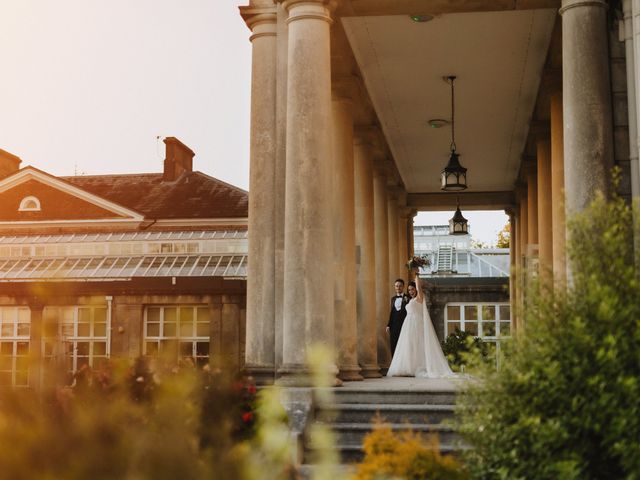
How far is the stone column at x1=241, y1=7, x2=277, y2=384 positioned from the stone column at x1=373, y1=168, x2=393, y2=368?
40.5 ft

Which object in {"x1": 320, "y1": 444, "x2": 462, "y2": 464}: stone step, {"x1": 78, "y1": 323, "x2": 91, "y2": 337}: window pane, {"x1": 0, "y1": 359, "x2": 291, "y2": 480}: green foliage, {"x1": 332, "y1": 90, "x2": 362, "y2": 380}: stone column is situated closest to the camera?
{"x1": 0, "y1": 359, "x2": 291, "y2": 480}: green foliage

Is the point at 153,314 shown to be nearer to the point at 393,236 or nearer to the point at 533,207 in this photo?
the point at 393,236

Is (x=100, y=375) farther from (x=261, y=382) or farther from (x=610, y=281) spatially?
(x=261, y=382)

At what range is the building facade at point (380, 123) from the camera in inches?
545

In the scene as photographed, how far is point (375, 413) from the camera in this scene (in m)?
13.4

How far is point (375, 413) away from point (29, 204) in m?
45.6

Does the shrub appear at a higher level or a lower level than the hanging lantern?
lower

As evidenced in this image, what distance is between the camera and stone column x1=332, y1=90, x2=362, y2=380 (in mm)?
19328

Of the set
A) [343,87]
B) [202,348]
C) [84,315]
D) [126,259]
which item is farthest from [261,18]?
[126,259]

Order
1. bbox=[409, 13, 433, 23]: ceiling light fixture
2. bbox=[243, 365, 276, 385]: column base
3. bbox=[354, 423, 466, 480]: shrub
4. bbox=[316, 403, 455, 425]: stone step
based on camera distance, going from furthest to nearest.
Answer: bbox=[409, 13, 433, 23]: ceiling light fixture < bbox=[243, 365, 276, 385]: column base < bbox=[316, 403, 455, 425]: stone step < bbox=[354, 423, 466, 480]: shrub

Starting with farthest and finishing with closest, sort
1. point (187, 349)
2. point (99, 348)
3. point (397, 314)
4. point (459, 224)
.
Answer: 1. point (99, 348)
2. point (187, 349)
3. point (459, 224)
4. point (397, 314)

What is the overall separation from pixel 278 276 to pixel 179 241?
113 feet

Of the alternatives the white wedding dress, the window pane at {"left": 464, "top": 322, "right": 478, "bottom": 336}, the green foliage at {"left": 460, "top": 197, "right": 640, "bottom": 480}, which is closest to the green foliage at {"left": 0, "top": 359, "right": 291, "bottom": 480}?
the green foliage at {"left": 460, "top": 197, "right": 640, "bottom": 480}

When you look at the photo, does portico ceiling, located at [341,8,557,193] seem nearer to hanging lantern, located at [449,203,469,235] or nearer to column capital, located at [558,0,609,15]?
hanging lantern, located at [449,203,469,235]
